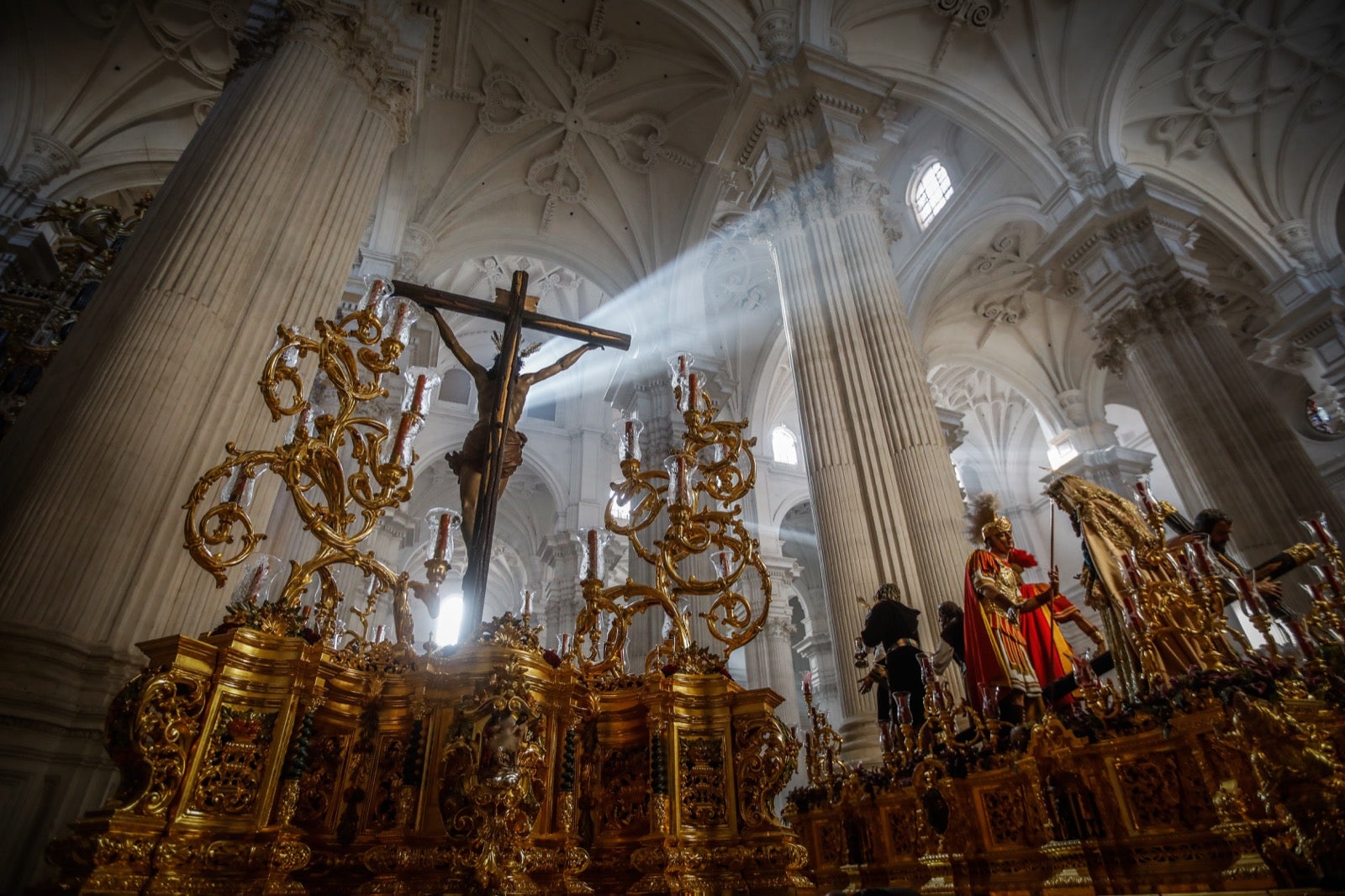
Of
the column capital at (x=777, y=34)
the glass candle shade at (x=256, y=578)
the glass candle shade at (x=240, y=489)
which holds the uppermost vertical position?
the column capital at (x=777, y=34)

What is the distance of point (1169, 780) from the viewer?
2869 mm

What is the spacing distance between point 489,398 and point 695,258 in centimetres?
1239

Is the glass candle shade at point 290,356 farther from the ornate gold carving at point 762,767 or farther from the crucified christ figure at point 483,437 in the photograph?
the ornate gold carving at point 762,767

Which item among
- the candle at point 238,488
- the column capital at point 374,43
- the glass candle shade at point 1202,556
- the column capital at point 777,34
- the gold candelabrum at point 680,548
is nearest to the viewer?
the candle at point 238,488

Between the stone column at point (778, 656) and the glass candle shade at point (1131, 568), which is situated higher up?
the stone column at point (778, 656)

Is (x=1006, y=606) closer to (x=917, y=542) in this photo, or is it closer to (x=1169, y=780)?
(x=1169, y=780)

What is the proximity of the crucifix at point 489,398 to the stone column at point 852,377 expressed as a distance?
153 inches

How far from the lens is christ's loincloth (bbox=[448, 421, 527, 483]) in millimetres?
3041

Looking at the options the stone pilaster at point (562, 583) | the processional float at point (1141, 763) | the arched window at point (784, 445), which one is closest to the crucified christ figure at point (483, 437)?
the processional float at point (1141, 763)

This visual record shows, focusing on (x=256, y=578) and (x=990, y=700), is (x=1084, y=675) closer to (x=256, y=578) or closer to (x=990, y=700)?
(x=990, y=700)

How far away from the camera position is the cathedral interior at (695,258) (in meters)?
4.02

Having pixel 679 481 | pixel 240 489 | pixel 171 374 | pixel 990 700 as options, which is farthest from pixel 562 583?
pixel 240 489

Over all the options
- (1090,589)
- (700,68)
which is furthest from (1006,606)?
(700,68)

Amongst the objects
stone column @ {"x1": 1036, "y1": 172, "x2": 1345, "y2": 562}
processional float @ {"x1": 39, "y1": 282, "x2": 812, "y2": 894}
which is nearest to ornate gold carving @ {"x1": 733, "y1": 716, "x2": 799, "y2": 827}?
processional float @ {"x1": 39, "y1": 282, "x2": 812, "y2": 894}
